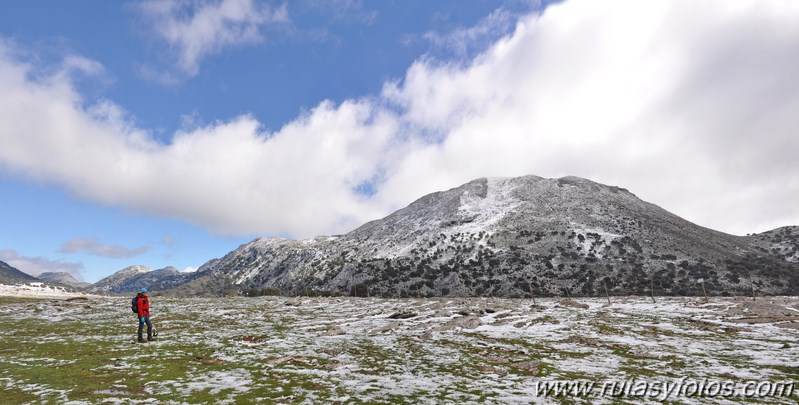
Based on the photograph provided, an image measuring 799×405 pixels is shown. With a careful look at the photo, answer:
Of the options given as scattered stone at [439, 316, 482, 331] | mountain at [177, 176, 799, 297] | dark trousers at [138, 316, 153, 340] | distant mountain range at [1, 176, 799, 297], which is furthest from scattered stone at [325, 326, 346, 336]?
distant mountain range at [1, 176, 799, 297]

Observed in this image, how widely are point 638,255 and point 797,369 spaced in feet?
428

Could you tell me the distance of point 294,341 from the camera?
2812 cm

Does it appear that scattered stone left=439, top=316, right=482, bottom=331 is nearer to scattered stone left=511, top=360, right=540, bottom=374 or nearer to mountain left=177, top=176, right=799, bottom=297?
scattered stone left=511, top=360, right=540, bottom=374

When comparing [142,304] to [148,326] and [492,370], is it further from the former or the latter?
[492,370]

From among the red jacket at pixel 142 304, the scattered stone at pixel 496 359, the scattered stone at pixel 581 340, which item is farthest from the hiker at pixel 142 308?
the scattered stone at pixel 581 340

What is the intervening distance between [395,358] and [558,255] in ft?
420

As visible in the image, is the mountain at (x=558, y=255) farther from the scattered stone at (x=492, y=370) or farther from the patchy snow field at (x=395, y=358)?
the scattered stone at (x=492, y=370)

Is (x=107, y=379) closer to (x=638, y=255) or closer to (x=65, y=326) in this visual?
(x=65, y=326)

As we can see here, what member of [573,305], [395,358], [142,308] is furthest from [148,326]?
[573,305]

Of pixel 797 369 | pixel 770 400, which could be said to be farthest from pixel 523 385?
pixel 797 369

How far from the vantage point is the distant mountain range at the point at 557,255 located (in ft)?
382

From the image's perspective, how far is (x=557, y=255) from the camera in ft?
450

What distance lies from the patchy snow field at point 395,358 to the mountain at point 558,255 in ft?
209

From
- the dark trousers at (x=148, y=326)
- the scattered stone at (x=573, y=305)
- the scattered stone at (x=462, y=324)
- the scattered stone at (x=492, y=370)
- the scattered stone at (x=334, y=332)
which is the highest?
the dark trousers at (x=148, y=326)
